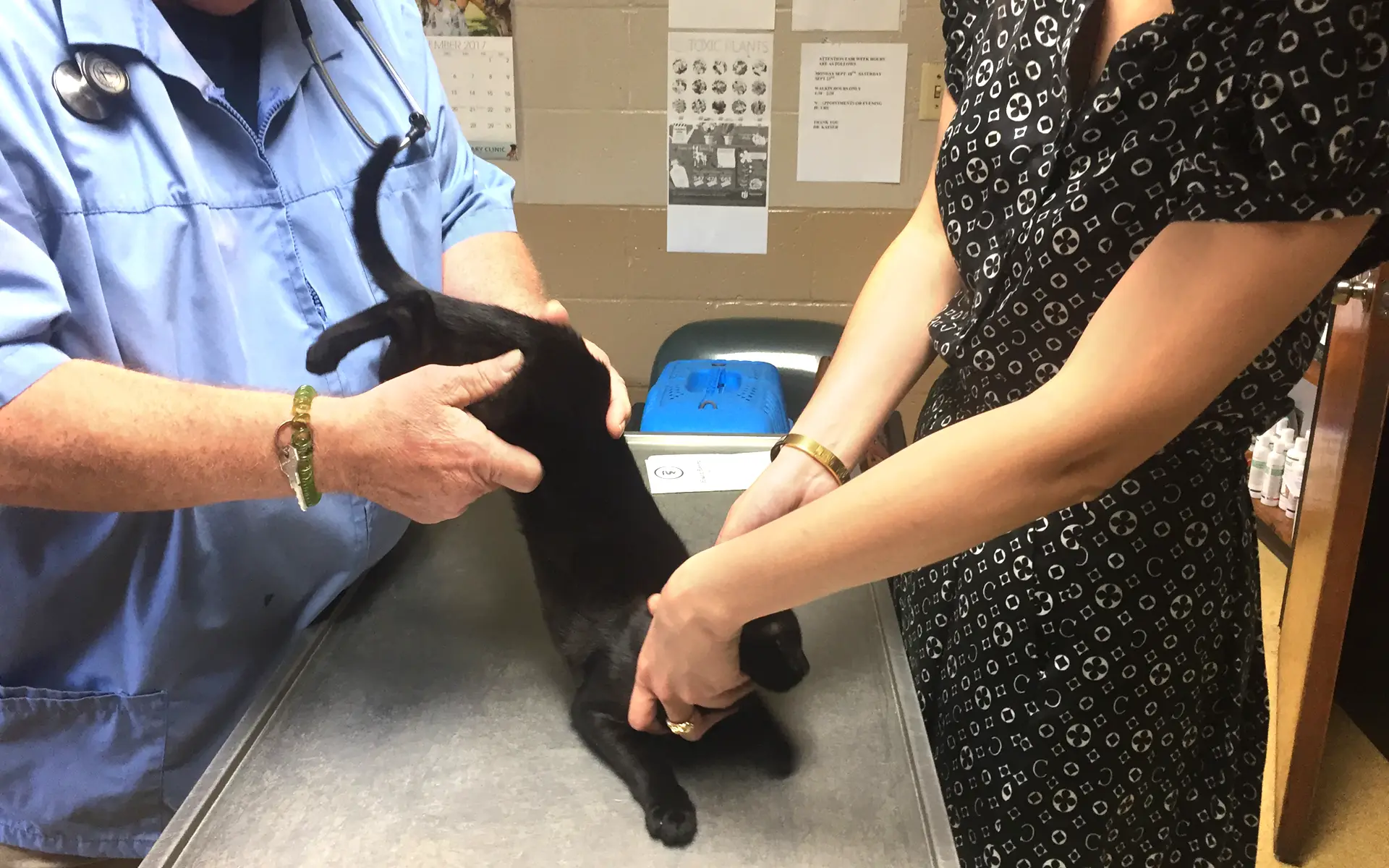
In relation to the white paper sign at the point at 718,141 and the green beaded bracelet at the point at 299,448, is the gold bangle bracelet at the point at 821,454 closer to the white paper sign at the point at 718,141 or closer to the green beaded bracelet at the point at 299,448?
the green beaded bracelet at the point at 299,448

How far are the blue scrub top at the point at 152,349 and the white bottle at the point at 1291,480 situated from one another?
195cm

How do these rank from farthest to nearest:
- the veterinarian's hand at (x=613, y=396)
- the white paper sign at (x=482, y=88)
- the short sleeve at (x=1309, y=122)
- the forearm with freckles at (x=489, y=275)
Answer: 1. the white paper sign at (x=482, y=88)
2. the forearm with freckles at (x=489, y=275)
3. the veterinarian's hand at (x=613, y=396)
4. the short sleeve at (x=1309, y=122)

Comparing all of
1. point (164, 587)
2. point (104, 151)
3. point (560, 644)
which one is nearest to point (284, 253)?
point (104, 151)

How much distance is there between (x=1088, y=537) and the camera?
718mm

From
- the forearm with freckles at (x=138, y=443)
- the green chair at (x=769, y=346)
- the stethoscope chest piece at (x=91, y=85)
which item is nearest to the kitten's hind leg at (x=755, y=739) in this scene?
the forearm with freckles at (x=138, y=443)

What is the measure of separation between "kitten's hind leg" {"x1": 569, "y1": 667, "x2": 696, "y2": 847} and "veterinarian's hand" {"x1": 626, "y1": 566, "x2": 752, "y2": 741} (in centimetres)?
2

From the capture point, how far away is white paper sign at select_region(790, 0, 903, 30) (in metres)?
1.99

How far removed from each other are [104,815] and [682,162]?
1.74m

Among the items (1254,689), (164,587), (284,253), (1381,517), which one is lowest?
(1381,517)

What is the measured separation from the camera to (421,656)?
839 mm

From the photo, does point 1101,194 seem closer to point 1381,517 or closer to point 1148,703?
A: point 1148,703

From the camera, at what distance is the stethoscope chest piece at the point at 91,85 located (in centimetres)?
70

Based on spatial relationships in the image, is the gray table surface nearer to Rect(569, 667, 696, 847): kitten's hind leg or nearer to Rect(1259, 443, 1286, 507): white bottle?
Rect(569, 667, 696, 847): kitten's hind leg

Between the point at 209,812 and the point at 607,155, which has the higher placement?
the point at 607,155
